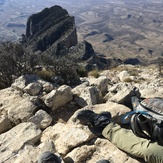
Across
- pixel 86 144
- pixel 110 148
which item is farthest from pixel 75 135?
pixel 110 148

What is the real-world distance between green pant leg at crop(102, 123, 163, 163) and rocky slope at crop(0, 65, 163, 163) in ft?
0.39

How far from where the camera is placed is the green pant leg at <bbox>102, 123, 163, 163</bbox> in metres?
4.12

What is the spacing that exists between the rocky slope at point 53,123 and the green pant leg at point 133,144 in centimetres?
12

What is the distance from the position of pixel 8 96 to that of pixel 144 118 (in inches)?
172

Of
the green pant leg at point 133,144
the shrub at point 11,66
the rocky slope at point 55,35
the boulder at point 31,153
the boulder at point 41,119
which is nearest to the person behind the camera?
the green pant leg at point 133,144

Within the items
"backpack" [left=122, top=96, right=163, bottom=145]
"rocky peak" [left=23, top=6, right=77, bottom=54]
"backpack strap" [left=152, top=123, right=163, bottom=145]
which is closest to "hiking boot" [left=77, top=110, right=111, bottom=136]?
"backpack" [left=122, top=96, right=163, bottom=145]

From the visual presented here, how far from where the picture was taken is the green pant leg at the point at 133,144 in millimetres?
4125

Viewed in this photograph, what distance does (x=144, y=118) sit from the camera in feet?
14.5

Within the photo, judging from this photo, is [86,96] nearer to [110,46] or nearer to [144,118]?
[144,118]

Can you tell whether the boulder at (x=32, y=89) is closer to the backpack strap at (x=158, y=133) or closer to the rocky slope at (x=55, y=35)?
the backpack strap at (x=158, y=133)

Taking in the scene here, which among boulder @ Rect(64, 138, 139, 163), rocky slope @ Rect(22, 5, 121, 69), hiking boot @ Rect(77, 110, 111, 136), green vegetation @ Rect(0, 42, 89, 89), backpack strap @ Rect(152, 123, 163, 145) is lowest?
rocky slope @ Rect(22, 5, 121, 69)

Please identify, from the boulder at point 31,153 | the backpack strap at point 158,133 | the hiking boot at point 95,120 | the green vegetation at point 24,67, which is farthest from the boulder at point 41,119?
the green vegetation at point 24,67

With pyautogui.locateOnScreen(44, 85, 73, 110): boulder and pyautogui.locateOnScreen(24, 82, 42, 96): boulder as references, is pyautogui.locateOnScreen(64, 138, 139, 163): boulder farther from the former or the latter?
pyautogui.locateOnScreen(24, 82, 42, 96): boulder

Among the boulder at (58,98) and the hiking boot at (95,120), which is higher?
the hiking boot at (95,120)
